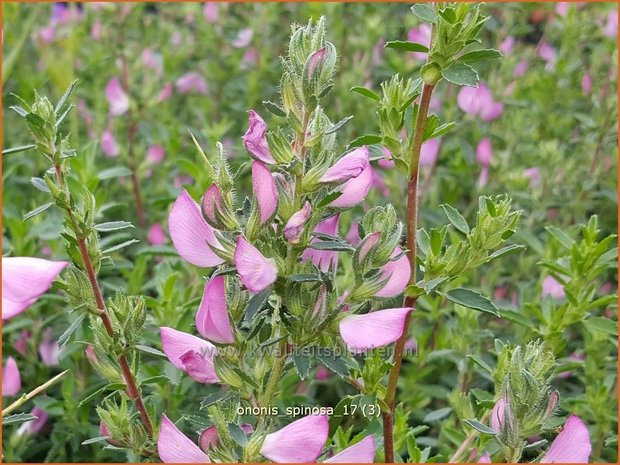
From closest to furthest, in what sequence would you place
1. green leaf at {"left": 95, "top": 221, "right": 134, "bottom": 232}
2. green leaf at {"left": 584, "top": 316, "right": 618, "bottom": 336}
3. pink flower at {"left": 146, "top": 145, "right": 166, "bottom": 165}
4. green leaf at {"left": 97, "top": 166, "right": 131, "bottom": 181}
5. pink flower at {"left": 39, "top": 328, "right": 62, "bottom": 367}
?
green leaf at {"left": 95, "top": 221, "right": 134, "bottom": 232}, green leaf at {"left": 584, "top": 316, "right": 618, "bottom": 336}, pink flower at {"left": 39, "top": 328, "right": 62, "bottom": 367}, green leaf at {"left": 97, "top": 166, "right": 131, "bottom": 181}, pink flower at {"left": 146, "top": 145, "right": 166, "bottom": 165}

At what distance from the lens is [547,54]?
2684mm

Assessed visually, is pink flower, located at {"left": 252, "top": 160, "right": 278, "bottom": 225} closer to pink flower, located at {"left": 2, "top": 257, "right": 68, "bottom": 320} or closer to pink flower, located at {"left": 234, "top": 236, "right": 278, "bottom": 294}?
pink flower, located at {"left": 234, "top": 236, "right": 278, "bottom": 294}

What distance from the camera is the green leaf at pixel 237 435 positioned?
0.84 metres

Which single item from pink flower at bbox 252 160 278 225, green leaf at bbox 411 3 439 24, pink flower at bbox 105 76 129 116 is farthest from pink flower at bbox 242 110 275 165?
pink flower at bbox 105 76 129 116

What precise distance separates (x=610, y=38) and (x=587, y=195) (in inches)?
24.7

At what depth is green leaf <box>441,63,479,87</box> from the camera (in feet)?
2.95

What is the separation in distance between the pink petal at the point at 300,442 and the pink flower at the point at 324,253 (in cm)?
18

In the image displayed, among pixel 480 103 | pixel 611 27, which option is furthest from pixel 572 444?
pixel 611 27

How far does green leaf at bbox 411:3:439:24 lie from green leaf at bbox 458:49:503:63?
0.06 metres

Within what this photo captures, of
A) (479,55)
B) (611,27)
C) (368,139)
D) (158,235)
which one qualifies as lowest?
(158,235)

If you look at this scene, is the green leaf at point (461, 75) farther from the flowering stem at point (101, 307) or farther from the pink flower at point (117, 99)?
the pink flower at point (117, 99)

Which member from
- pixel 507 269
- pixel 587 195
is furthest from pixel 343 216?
pixel 587 195

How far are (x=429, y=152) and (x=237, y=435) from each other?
4.20ft

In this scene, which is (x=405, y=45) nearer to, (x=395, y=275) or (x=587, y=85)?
(x=395, y=275)
